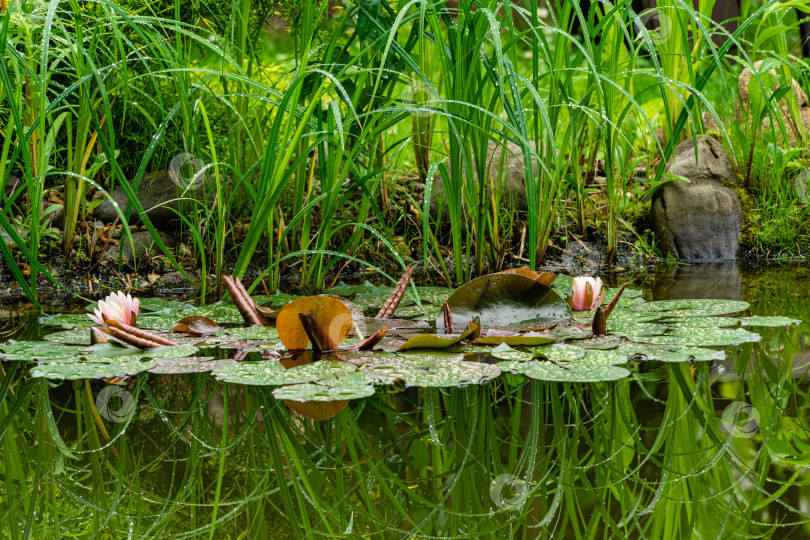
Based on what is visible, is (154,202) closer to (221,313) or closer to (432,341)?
(221,313)

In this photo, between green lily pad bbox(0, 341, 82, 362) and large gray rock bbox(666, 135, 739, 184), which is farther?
large gray rock bbox(666, 135, 739, 184)

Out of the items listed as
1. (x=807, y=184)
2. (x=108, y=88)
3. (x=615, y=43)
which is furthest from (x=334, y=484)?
(x=807, y=184)

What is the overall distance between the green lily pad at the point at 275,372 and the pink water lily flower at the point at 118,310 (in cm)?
33

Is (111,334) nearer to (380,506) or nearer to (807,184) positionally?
(380,506)

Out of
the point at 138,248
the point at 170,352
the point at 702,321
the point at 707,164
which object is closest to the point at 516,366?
the point at 702,321

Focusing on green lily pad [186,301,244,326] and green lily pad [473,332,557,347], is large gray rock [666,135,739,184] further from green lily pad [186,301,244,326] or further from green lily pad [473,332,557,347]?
green lily pad [186,301,244,326]

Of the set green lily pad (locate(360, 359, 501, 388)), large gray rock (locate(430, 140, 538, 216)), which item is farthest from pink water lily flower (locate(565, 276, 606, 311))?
large gray rock (locate(430, 140, 538, 216))

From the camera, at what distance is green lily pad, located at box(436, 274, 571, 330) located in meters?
1.50

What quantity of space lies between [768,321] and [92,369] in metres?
1.31

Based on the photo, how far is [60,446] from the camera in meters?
0.88

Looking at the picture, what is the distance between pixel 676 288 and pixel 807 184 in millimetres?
959

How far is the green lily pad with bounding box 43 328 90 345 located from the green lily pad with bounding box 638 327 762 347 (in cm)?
110

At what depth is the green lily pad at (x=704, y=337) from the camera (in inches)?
51.6

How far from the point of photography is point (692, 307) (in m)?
1.60
